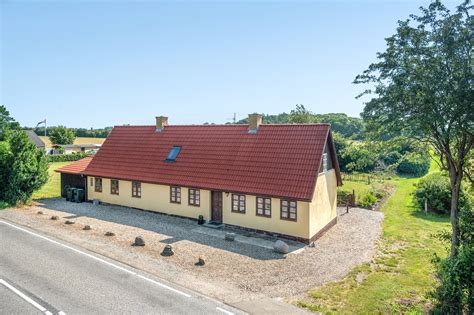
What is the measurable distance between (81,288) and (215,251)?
241 inches

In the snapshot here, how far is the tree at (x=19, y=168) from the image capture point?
25312 mm

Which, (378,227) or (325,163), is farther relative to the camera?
(378,227)

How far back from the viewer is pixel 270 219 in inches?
725

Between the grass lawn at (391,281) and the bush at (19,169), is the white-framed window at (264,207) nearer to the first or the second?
the grass lawn at (391,281)

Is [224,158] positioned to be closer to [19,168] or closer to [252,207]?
[252,207]

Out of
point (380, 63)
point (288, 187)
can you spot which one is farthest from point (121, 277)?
point (380, 63)

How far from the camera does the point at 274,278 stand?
13.2m

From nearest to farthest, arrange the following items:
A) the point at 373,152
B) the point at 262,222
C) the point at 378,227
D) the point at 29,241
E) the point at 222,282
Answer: the point at 222,282, the point at 373,152, the point at 29,241, the point at 262,222, the point at 378,227

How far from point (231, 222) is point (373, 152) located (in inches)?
353

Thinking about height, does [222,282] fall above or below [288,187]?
below

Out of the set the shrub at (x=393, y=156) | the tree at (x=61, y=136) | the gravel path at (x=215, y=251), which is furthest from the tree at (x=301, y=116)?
the tree at (x=61, y=136)

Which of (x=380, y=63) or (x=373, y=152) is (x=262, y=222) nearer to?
(x=373, y=152)

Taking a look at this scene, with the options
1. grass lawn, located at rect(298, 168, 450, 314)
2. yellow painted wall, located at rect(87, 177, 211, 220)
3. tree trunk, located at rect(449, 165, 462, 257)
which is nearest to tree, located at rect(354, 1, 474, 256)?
tree trunk, located at rect(449, 165, 462, 257)

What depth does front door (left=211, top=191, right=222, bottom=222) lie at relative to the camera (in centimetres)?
2048
